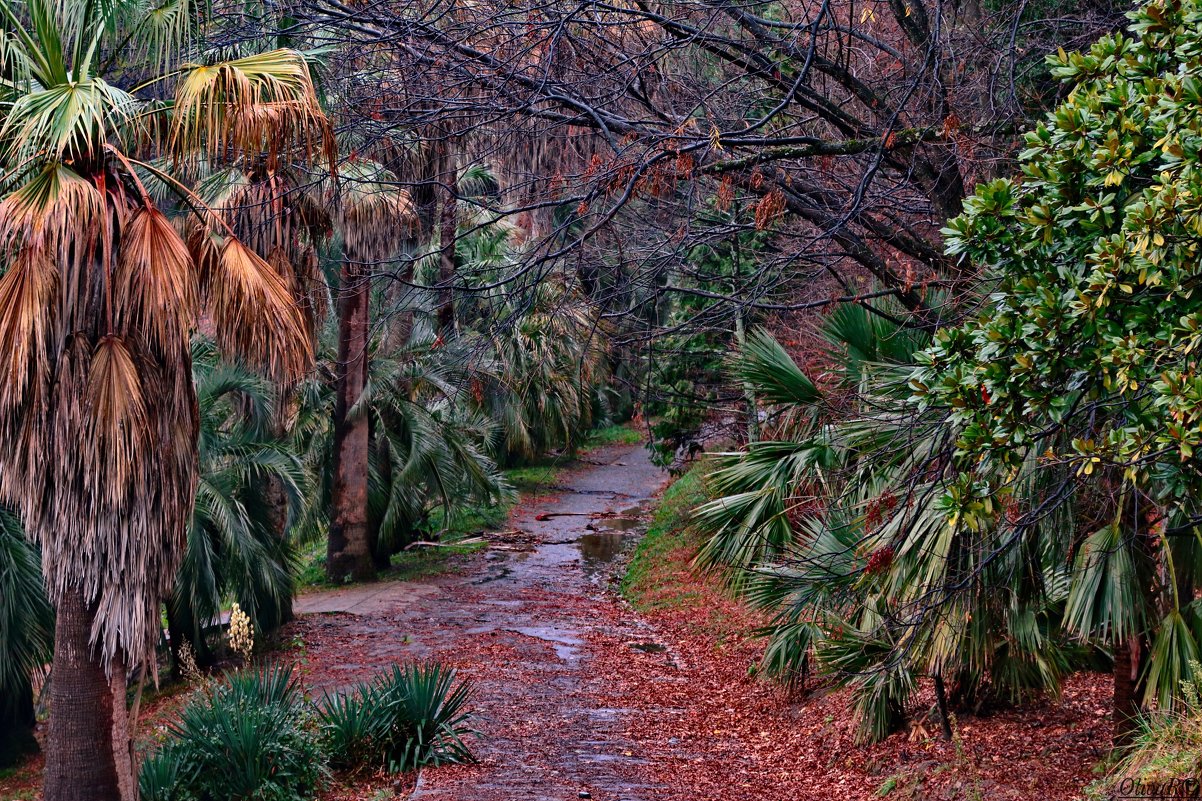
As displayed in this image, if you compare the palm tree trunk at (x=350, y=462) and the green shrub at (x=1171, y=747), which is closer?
the green shrub at (x=1171, y=747)

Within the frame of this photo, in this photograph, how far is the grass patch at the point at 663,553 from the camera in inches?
708

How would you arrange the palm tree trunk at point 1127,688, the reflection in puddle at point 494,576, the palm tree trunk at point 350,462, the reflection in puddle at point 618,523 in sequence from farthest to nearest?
the reflection in puddle at point 618,523 < the reflection in puddle at point 494,576 < the palm tree trunk at point 350,462 < the palm tree trunk at point 1127,688

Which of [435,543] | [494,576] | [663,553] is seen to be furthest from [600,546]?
[494,576]

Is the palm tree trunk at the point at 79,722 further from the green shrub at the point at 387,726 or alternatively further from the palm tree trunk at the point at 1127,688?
the palm tree trunk at the point at 1127,688

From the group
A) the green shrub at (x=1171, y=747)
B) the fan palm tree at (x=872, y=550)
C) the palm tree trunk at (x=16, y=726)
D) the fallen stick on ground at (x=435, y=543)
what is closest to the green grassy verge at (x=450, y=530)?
the fallen stick on ground at (x=435, y=543)

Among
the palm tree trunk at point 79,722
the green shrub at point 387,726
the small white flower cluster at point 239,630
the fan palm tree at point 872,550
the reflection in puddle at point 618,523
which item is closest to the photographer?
the fan palm tree at point 872,550

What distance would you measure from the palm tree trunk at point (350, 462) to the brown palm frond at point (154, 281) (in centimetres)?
957

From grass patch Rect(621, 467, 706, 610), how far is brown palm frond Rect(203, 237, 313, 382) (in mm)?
9212

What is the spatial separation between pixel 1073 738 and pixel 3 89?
9.01m

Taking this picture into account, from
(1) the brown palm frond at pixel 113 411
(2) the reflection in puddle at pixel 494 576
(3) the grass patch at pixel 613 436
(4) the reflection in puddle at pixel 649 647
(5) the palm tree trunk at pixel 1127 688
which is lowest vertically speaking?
(4) the reflection in puddle at pixel 649 647

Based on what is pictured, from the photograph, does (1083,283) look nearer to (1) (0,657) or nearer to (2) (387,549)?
(1) (0,657)

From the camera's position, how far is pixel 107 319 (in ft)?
24.1

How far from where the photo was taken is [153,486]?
24.7 feet

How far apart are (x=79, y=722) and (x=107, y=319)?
308 centimetres
